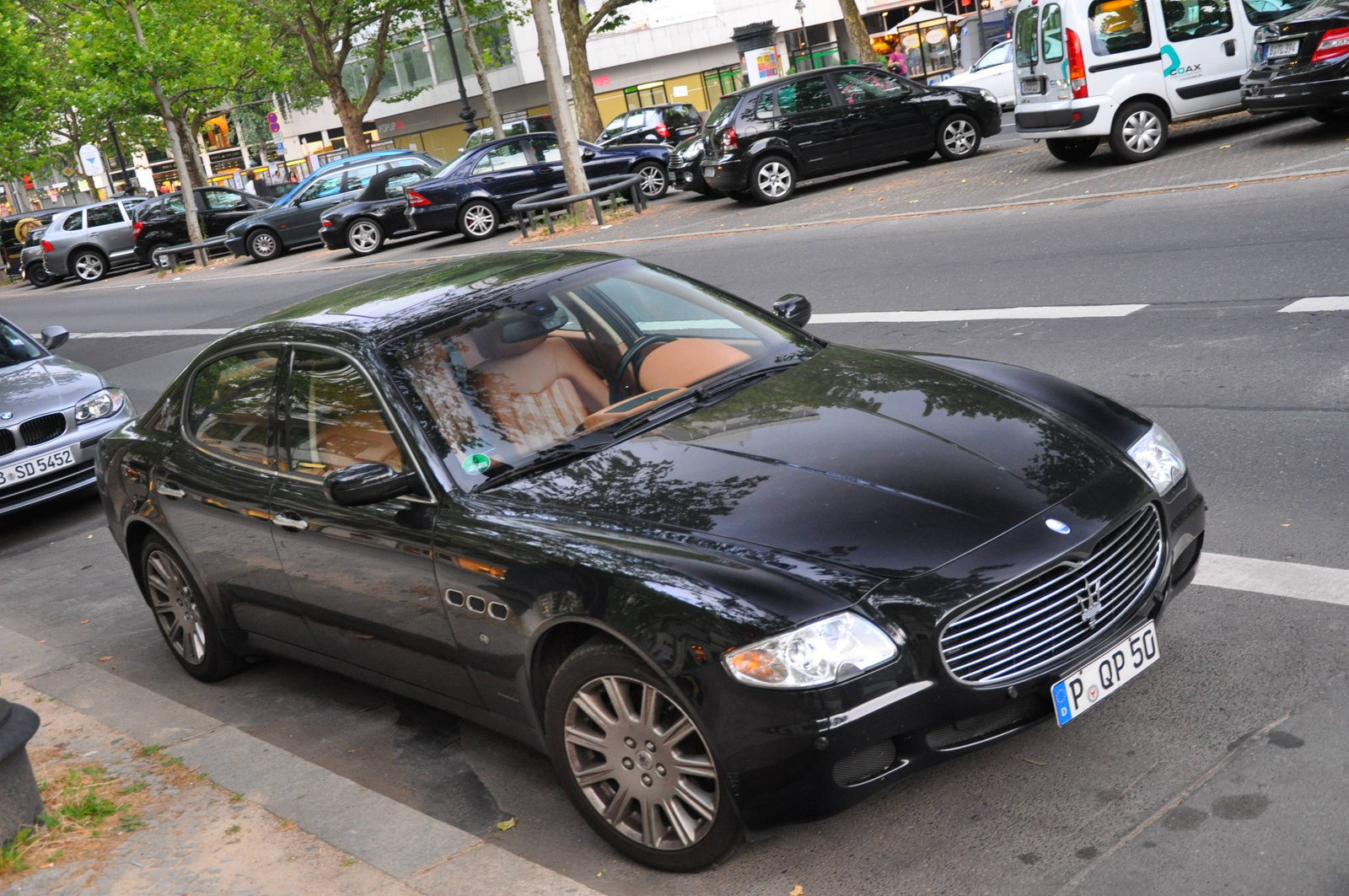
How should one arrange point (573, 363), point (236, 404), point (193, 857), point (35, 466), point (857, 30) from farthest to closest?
point (857, 30) → point (35, 466) → point (236, 404) → point (573, 363) → point (193, 857)

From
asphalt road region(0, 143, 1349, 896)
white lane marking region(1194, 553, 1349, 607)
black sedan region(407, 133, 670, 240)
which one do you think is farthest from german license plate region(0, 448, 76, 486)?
black sedan region(407, 133, 670, 240)

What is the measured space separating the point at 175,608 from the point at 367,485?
225cm

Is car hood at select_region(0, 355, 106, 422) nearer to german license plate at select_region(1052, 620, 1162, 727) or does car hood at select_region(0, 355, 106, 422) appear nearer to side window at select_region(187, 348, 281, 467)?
side window at select_region(187, 348, 281, 467)

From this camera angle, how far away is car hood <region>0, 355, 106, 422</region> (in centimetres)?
922

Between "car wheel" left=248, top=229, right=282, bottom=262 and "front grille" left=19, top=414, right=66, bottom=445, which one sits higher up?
"car wheel" left=248, top=229, right=282, bottom=262

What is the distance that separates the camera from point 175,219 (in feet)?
111

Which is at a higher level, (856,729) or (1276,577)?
(856,729)

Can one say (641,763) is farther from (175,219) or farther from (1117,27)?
(175,219)

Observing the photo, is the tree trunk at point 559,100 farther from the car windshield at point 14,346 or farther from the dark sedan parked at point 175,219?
the dark sedan parked at point 175,219

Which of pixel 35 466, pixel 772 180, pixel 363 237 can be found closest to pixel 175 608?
pixel 35 466

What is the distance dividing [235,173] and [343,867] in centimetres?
8768

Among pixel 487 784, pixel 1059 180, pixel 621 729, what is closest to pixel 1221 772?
pixel 621 729

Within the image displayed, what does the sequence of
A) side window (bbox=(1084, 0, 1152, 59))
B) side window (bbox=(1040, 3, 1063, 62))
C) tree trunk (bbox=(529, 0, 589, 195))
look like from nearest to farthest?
side window (bbox=(1084, 0, 1152, 59)) < side window (bbox=(1040, 3, 1063, 62)) < tree trunk (bbox=(529, 0, 589, 195))

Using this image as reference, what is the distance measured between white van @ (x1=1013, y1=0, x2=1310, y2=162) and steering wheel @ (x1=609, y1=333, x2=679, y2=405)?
1190 centimetres
